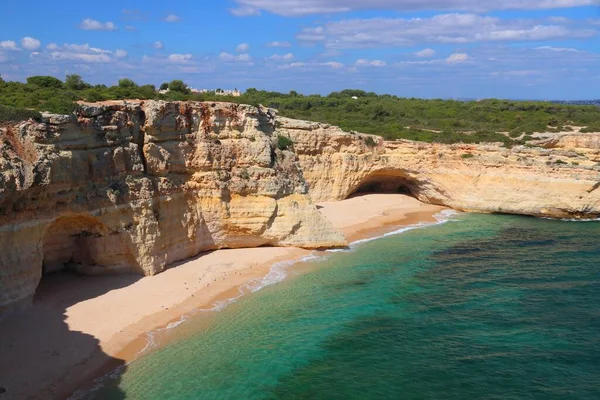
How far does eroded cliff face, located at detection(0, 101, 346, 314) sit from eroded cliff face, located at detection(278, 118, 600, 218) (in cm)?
991

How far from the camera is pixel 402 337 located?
1767 centimetres

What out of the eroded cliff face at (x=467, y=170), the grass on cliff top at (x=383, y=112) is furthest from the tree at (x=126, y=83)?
the eroded cliff face at (x=467, y=170)

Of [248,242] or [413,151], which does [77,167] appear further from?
[413,151]

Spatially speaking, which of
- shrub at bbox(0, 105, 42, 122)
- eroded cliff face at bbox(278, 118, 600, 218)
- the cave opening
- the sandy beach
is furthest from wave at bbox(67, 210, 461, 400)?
shrub at bbox(0, 105, 42, 122)

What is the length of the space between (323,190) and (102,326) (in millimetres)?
Result: 23755

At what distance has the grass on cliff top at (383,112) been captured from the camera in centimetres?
2297

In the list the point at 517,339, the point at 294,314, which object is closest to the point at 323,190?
the point at 294,314

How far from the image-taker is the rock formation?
18.2m

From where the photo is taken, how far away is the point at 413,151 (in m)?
40.0

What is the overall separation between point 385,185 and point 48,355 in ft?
109

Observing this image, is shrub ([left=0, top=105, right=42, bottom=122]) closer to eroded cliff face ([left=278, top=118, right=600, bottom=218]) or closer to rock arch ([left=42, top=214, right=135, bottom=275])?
rock arch ([left=42, top=214, right=135, bottom=275])

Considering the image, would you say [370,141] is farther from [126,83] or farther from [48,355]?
[48,355]

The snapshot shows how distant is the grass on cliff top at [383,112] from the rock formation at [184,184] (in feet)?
7.22

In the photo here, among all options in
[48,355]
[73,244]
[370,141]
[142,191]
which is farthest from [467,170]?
[48,355]
